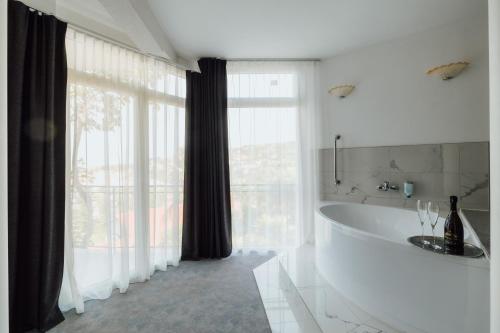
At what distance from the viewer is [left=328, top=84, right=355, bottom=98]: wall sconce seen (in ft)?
9.76

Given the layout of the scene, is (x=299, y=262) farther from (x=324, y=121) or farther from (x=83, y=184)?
(x=83, y=184)

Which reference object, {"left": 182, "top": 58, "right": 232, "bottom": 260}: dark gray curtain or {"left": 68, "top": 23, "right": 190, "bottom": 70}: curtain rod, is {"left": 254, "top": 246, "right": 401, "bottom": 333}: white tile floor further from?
{"left": 68, "top": 23, "right": 190, "bottom": 70}: curtain rod

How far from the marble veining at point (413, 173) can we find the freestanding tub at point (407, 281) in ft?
1.47

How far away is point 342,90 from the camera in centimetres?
300

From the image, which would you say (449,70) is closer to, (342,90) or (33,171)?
(342,90)

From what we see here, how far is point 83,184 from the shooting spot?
204cm

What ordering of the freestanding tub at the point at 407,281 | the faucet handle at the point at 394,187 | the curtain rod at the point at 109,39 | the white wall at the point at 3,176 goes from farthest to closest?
the faucet handle at the point at 394,187
the curtain rod at the point at 109,39
the freestanding tub at the point at 407,281
the white wall at the point at 3,176

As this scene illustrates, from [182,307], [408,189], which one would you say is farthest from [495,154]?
[408,189]

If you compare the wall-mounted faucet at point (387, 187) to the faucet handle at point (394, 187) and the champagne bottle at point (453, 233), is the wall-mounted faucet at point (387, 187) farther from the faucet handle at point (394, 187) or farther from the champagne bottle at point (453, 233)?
the champagne bottle at point (453, 233)

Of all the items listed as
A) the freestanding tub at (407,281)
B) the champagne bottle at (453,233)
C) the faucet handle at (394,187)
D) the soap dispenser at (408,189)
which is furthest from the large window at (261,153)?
the champagne bottle at (453,233)

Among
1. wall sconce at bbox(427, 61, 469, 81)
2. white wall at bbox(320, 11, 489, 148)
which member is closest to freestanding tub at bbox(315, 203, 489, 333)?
white wall at bbox(320, 11, 489, 148)

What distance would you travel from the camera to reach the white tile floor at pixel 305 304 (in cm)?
170

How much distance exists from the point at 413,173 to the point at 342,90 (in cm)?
121

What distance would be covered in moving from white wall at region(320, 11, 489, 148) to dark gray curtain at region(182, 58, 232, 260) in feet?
4.50
